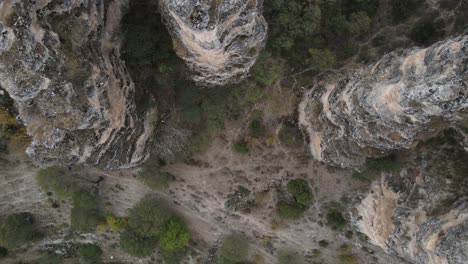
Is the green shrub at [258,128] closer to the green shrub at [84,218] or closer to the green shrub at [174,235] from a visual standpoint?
the green shrub at [174,235]

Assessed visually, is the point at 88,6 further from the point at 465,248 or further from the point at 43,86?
the point at 465,248

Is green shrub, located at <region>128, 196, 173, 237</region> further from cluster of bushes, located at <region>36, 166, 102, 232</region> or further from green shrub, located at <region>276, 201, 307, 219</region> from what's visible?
green shrub, located at <region>276, 201, 307, 219</region>

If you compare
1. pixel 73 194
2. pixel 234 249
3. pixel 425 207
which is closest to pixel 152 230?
pixel 234 249

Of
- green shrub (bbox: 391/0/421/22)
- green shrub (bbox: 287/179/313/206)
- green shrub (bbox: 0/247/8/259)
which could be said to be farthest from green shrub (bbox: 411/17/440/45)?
green shrub (bbox: 0/247/8/259)

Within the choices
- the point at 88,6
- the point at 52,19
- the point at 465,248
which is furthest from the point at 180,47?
the point at 465,248

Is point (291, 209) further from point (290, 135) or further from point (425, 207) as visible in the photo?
point (425, 207)
